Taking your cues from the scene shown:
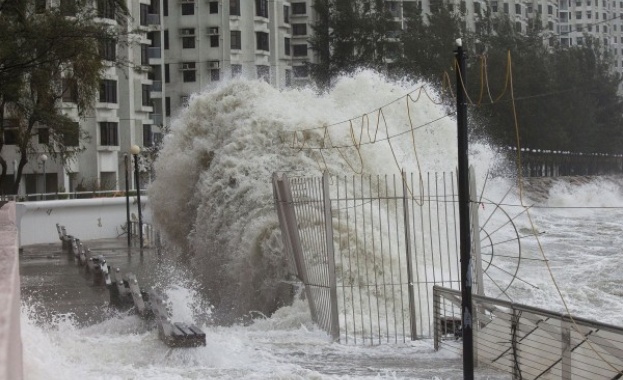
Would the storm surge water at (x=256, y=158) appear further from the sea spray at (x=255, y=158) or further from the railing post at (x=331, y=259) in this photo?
the railing post at (x=331, y=259)

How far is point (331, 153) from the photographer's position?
722 inches

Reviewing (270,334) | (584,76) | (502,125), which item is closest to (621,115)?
(584,76)

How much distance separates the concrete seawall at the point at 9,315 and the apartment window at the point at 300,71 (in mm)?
56181

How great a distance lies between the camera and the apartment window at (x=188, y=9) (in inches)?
2445

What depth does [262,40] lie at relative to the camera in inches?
2554

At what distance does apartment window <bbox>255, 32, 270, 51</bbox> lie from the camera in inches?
2537

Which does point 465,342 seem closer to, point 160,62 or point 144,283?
point 144,283

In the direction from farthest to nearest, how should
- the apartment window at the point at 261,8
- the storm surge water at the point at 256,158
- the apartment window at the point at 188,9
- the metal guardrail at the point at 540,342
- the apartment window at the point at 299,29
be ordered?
the apartment window at the point at 299,29 → the apartment window at the point at 261,8 → the apartment window at the point at 188,9 → the storm surge water at the point at 256,158 → the metal guardrail at the point at 540,342

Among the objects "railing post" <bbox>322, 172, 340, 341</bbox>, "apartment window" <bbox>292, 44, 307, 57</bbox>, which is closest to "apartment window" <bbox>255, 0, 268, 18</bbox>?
"apartment window" <bbox>292, 44, 307, 57</bbox>

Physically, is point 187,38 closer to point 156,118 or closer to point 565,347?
point 156,118

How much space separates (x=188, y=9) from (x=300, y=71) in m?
7.90

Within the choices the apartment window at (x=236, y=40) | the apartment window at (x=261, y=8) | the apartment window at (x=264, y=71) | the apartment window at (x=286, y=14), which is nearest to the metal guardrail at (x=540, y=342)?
the apartment window at (x=236, y=40)

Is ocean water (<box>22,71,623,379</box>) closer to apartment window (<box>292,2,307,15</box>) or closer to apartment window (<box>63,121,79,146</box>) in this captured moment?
apartment window (<box>63,121,79,146</box>)

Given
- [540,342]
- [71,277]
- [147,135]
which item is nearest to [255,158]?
[71,277]
